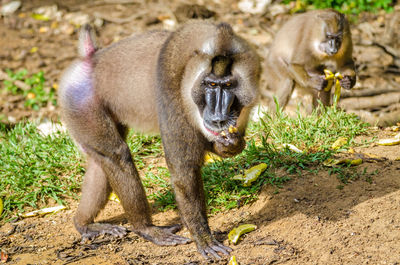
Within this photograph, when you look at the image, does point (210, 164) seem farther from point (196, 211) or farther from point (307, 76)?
point (307, 76)

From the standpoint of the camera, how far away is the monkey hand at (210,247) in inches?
152

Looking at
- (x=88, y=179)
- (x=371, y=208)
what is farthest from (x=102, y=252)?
(x=371, y=208)

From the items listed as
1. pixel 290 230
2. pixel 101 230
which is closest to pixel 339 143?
pixel 290 230

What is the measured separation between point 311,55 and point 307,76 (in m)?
0.38

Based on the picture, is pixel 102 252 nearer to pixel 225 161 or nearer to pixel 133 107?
pixel 133 107

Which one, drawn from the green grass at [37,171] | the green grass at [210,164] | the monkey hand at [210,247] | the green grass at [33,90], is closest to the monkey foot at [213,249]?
the monkey hand at [210,247]

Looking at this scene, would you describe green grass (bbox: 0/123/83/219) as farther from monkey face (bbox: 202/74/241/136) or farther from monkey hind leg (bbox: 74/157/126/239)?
monkey face (bbox: 202/74/241/136)

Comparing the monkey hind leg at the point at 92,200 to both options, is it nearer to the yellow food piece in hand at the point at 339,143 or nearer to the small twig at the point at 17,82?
the yellow food piece in hand at the point at 339,143

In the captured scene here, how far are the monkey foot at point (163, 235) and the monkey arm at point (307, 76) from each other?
10.9 feet

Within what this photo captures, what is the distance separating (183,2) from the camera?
36.8ft

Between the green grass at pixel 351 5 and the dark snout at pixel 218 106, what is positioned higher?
the dark snout at pixel 218 106

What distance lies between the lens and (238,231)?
13.1 ft

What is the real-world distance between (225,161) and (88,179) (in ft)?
4.68

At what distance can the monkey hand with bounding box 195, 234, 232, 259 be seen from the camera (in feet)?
12.6
